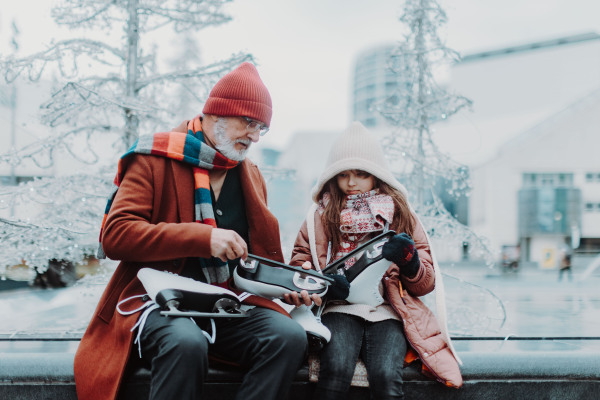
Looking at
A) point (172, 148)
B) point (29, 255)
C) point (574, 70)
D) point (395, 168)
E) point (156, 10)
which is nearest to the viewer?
point (172, 148)

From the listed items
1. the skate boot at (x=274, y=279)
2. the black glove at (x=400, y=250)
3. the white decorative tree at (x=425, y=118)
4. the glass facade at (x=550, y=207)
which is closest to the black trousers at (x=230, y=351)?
the skate boot at (x=274, y=279)

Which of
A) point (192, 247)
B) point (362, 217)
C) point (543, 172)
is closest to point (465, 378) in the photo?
point (362, 217)

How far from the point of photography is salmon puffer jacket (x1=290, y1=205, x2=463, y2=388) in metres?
2.47

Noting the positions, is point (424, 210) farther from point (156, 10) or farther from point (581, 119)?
point (581, 119)

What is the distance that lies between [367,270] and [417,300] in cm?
42

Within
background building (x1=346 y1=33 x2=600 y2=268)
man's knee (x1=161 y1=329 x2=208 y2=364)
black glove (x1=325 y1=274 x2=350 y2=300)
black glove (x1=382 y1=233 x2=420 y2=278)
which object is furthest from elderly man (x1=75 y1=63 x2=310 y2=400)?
background building (x1=346 y1=33 x2=600 y2=268)

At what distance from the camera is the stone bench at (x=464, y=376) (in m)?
2.54

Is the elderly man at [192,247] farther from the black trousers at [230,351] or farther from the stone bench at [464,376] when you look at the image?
the stone bench at [464,376]

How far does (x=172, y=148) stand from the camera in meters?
2.34

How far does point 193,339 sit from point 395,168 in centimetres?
379

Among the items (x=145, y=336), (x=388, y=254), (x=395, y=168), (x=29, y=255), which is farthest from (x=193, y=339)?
(x=395, y=168)

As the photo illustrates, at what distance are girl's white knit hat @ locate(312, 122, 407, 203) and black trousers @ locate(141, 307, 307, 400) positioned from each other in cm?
91

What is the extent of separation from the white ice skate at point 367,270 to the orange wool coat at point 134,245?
28.8 inches

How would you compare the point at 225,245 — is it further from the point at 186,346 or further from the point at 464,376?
the point at 464,376
